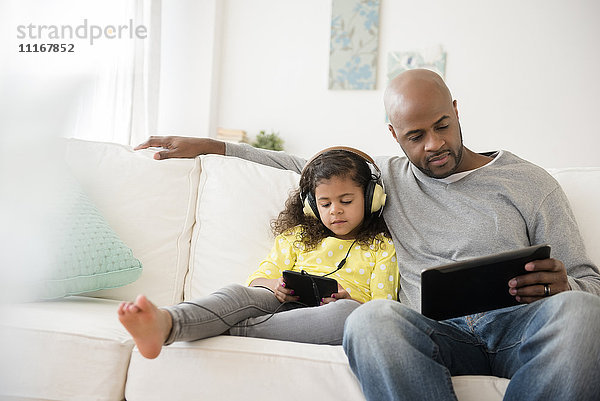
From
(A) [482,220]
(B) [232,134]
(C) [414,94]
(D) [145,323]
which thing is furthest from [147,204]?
(B) [232,134]

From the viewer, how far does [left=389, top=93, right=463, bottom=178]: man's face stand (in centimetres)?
139

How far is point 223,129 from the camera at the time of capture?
3.84m

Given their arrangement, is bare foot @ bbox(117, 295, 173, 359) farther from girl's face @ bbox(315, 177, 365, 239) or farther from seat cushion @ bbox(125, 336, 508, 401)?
girl's face @ bbox(315, 177, 365, 239)

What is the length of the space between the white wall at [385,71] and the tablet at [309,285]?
240 centimetres

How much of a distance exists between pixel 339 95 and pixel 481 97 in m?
0.94

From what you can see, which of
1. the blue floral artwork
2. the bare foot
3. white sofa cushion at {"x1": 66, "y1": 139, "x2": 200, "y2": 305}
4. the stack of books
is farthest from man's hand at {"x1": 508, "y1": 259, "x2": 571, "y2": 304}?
the stack of books

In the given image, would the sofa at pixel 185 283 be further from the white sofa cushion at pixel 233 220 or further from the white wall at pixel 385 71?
the white wall at pixel 385 71

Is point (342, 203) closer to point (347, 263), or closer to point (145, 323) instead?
point (347, 263)

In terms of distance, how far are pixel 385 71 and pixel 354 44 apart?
0.93 feet

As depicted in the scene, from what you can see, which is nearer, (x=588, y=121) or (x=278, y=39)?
(x=588, y=121)

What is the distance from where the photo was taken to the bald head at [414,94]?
4.62ft

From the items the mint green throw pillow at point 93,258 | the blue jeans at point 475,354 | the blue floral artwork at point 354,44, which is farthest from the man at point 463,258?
the blue floral artwork at point 354,44

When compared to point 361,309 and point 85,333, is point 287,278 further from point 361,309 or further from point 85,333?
point 85,333

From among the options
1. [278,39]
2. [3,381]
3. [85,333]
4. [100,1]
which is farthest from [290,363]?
[278,39]
